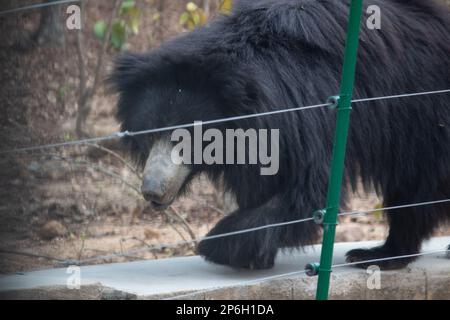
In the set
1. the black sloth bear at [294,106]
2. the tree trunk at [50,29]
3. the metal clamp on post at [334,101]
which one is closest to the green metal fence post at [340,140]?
the metal clamp on post at [334,101]

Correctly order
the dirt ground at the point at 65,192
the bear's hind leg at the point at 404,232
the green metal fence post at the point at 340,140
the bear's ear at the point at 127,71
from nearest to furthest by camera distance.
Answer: the green metal fence post at the point at 340,140 < the bear's ear at the point at 127,71 < the bear's hind leg at the point at 404,232 < the dirt ground at the point at 65,192

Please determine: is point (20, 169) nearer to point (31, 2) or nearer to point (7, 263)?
point (7, 263)

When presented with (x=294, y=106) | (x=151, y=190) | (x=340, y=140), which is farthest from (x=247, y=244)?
(x=340, y=140)

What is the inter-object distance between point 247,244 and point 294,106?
0.62 m

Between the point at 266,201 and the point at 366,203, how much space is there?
3.49 m

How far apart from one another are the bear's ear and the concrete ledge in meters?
0.83

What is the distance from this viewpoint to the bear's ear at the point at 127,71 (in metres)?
3.52

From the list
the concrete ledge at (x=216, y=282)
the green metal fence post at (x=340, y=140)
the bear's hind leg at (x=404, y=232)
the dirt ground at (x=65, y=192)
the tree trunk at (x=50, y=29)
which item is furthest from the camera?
the tree trunk at (x=50, y=29)

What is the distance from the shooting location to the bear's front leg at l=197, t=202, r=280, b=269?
3445 mm

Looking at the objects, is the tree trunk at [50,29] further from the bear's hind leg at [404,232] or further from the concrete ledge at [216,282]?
the bear's hind leg at [404,232]

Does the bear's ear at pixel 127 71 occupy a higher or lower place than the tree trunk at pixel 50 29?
lower

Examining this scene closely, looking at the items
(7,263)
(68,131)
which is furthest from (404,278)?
(68,131)

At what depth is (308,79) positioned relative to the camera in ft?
11.5

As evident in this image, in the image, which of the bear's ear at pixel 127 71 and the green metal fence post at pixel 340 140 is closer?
the green metal fence post at pixel 340 140
